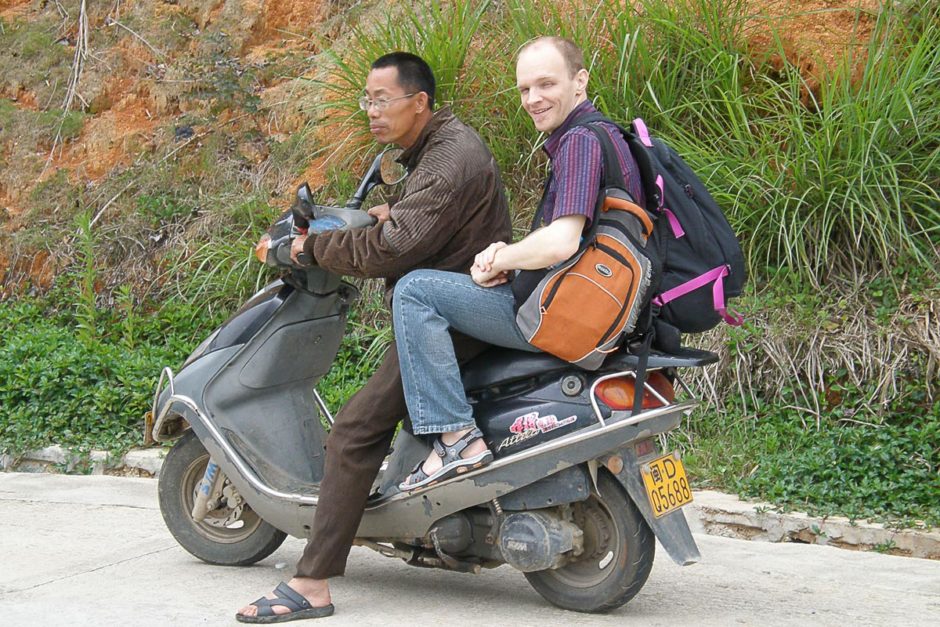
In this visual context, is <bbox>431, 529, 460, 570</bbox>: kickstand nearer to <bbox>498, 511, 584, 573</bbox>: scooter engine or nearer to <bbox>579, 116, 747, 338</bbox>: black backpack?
<bbox>498, 511, 584, 573</bbox>: scooter engine

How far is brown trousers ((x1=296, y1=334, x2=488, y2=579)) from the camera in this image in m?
3.99

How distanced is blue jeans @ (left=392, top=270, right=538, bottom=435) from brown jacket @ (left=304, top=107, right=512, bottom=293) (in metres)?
0.16

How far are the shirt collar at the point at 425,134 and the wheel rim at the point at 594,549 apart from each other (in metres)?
1.41

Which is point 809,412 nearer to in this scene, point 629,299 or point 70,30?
point 629,299

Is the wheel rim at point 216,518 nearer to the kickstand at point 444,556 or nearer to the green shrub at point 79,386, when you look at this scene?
the kickstand at point 444,556

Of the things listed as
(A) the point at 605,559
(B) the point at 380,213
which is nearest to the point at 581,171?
(B) the point at 380,213

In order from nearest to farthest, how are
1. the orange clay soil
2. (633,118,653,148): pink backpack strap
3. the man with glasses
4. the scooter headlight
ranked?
(633,118,653,148): pink backpack strap
the man with glasses
the scooter headlight
the orange clay soil

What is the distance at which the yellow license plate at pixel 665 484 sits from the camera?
3.78 m

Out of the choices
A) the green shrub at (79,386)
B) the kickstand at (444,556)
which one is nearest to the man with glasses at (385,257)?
the kickstand at (444,556)

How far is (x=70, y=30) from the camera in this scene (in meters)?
10.8

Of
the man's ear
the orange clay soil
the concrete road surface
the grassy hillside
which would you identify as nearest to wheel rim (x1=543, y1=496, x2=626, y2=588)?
the concrete road surface

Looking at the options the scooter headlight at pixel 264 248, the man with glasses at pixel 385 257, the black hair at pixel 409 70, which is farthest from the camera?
the scooter headlight at pixel 264 248

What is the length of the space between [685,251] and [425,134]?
107 cm

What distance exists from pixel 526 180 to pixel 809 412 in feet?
8.34
